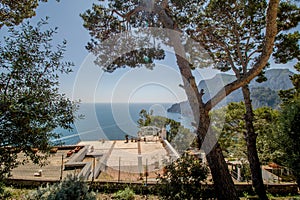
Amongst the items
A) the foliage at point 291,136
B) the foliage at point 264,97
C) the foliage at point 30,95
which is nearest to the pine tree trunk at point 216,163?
the foliage at point 291,136

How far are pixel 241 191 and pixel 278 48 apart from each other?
451 centimetres

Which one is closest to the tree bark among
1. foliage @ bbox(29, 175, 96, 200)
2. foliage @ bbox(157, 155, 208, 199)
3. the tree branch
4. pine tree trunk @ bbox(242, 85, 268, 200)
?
the tree branch

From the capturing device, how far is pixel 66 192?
89.4 inches

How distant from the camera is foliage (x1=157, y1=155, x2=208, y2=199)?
3.06m

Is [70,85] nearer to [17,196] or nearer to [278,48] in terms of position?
[17,196]

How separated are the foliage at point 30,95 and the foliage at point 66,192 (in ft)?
1.59

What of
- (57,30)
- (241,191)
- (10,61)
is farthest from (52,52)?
(241,191)

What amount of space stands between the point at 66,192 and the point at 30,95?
1393mm

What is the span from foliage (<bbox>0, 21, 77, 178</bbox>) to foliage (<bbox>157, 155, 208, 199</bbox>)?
6.97 feet

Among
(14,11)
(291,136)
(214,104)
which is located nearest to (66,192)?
(214,104)

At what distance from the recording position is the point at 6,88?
6.46 ft

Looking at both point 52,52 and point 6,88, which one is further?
A: point 52,52

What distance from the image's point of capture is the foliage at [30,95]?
1821 millimetres

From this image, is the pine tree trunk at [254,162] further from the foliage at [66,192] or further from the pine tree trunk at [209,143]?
the foliage at [66,192]
